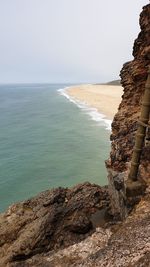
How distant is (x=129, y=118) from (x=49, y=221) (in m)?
6.63

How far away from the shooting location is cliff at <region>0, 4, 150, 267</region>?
10453mm

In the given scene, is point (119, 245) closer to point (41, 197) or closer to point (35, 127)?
point (41, 197)

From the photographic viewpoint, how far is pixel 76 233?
15.1m

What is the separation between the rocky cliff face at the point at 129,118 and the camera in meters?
14.8

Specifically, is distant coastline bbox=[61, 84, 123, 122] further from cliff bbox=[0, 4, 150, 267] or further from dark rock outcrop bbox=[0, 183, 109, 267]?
dark rock outcrop bbox=[0, 183, 109, 267]

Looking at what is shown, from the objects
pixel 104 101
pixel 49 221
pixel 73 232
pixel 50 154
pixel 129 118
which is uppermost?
pixel 129 118

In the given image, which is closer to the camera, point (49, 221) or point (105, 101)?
point (49, 221)

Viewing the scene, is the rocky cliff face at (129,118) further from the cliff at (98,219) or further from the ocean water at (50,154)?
the ocean water at (50,154)

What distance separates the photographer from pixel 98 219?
647 inches

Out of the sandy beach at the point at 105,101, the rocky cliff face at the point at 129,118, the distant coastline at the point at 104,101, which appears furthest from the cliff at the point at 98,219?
the sandy beach at the point at 105,101

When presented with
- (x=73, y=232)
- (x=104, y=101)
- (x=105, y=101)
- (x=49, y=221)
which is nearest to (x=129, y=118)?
(x=73, y=232)

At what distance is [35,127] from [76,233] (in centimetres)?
6175

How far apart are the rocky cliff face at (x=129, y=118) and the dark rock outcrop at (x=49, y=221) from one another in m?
1.51

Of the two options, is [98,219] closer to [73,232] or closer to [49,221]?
[73,232]
